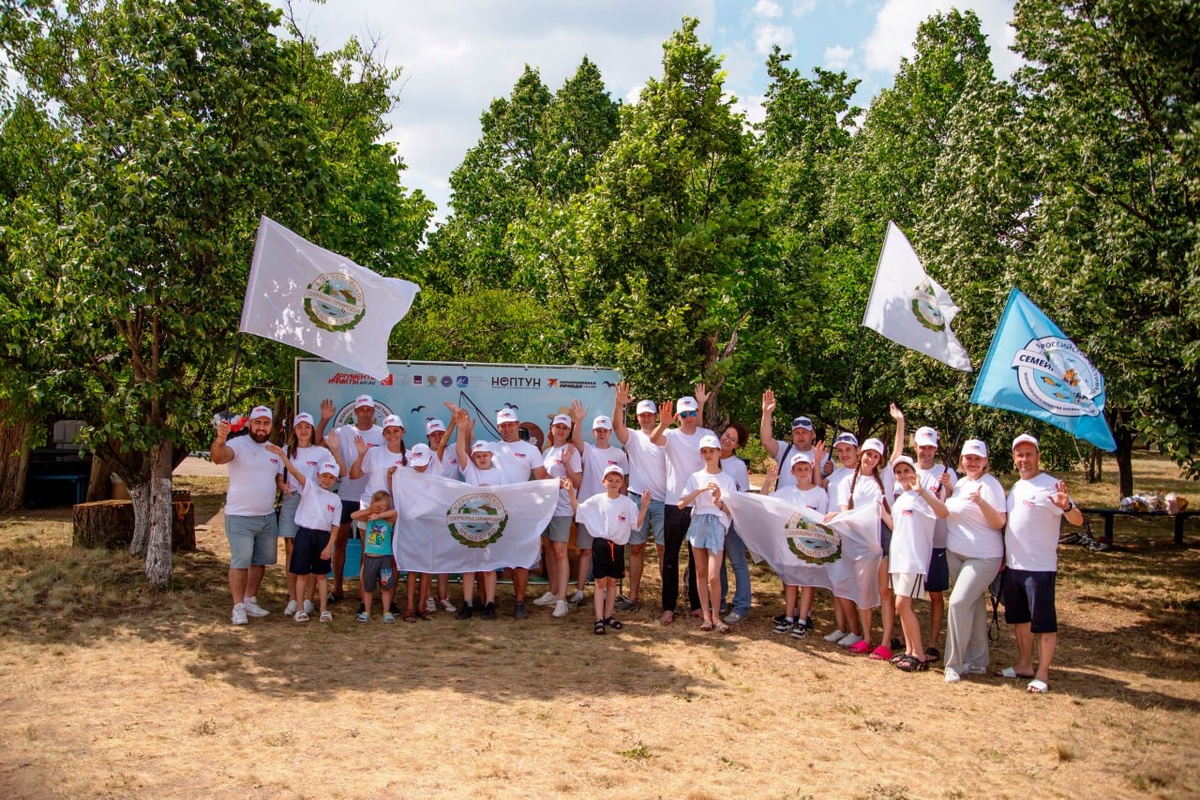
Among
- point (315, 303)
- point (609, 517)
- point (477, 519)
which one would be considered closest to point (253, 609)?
point (477, 519)

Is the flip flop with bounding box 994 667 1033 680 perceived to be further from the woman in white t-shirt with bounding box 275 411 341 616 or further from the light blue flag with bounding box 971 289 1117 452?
the woman in white t-shirt with bounding box 275 411 341 616

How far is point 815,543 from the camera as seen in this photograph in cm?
913

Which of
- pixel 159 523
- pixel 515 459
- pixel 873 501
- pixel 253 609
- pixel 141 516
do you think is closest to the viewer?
pixel 873 501

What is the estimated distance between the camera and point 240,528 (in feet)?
30.6

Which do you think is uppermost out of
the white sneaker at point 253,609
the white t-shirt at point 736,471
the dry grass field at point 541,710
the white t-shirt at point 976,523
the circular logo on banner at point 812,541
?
the white t-shirt at point 736,471

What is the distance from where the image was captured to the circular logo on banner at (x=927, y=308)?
9.90 meters

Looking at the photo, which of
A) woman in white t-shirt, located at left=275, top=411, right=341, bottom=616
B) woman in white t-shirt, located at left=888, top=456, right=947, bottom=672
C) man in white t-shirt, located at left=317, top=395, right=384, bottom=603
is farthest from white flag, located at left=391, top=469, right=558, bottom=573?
woman in white t-shirt, located at left=888, top=456, right=947, bottom=672

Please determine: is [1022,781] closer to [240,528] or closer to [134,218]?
[240,528]

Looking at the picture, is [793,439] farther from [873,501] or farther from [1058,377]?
[1058,377]

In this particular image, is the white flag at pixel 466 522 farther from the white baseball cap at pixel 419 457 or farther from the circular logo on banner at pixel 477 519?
the white baseball cap at pixel 419 457

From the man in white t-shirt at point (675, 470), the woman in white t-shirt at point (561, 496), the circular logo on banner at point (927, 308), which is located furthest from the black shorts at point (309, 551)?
the circular logo on banner at point (927, 308)

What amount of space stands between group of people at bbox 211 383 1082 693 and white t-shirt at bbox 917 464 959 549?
15 millimetres

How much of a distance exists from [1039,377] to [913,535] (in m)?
1.84

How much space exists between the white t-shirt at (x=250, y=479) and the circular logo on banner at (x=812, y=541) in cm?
525
